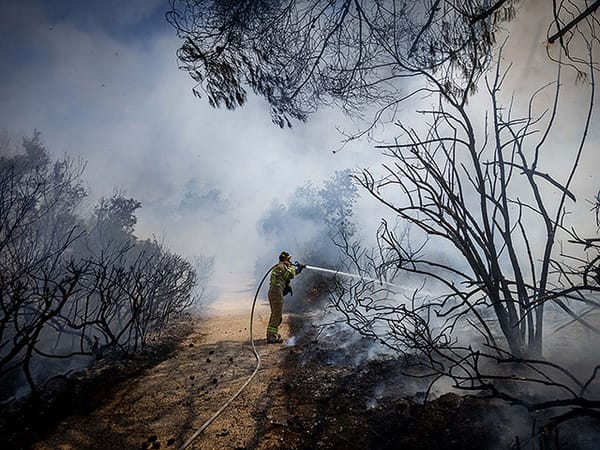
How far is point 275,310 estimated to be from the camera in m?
8.05

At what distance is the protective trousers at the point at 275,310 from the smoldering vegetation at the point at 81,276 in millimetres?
2921

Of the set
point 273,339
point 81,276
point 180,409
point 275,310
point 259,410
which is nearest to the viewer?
point 259,410

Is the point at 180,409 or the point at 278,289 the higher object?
the point at 278,289

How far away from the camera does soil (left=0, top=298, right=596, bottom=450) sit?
3123 mm

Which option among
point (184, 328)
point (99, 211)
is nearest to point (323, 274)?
point (184, 328)

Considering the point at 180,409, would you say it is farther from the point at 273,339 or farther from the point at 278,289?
the point at 278,289

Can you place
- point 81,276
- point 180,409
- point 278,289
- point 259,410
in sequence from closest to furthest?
point 259,410 → point 180,409 → point 81,276 → point 278,289

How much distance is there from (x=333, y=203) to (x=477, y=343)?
19778 mm

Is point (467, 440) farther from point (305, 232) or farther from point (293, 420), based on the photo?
point (305, 232)

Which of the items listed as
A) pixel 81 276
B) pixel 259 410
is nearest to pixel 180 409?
pixel 259 410

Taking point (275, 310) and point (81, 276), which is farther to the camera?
point (275, 310)

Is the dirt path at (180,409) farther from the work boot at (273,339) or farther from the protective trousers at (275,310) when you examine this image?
the protective trousers at (275,310)

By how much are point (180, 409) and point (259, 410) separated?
3.58ft

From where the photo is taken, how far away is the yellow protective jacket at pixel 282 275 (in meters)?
8.38
